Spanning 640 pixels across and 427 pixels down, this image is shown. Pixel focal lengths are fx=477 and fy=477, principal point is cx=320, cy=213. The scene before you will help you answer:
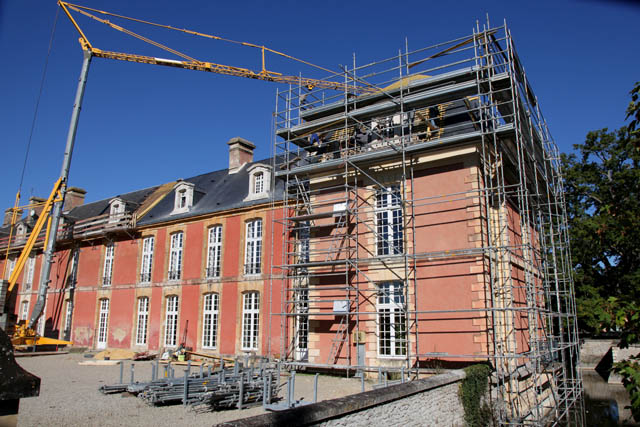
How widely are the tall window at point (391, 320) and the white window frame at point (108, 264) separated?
1498cm

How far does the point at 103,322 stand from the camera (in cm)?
2256

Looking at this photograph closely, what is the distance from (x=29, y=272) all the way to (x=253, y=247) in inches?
714

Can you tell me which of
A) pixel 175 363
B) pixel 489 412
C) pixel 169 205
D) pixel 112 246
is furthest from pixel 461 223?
pixel 112 246

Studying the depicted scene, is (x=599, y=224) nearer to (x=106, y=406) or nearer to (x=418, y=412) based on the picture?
(x=418, y=412)

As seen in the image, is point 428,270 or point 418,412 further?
point 428,270

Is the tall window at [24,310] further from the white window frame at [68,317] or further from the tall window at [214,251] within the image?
the tall window at [214,251]

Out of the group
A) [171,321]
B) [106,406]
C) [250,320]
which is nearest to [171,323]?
[171,321]

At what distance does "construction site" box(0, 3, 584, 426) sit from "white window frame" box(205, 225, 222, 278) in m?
0.08

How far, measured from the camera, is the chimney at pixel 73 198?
3278 centimetres

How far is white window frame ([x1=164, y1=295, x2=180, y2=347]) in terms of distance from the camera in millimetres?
19297

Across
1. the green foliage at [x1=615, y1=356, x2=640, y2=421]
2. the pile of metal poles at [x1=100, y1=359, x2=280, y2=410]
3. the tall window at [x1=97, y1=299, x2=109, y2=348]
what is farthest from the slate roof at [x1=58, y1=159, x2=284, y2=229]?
the green foliage at [x1=615, y1=356, x2=640, y2=421]

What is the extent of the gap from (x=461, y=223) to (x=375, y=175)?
310cm

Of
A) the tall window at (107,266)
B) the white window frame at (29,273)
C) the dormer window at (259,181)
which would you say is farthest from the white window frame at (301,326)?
the white window frame at (29,273)

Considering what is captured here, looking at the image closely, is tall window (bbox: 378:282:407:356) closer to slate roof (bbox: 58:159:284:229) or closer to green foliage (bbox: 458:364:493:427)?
green foliage (bbox: 458:364:493:427)
